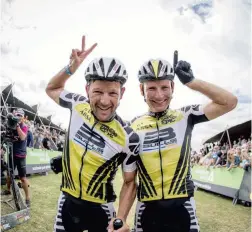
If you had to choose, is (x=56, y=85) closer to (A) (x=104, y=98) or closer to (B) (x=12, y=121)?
(A) (x=104, y=98)

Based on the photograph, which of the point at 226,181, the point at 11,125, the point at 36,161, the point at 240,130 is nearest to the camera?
the point at 11,125

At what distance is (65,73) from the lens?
297cm

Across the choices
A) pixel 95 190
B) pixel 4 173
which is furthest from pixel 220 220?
pixel 4 173

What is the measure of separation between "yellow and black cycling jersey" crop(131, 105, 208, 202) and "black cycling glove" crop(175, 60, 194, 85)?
1.24 ft

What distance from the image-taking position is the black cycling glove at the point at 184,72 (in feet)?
9.07

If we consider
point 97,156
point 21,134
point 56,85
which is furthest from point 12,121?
point 97,156

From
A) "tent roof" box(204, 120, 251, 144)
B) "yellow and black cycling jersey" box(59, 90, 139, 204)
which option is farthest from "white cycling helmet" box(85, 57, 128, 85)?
"tent roof" box(204, 120, 251, 144)

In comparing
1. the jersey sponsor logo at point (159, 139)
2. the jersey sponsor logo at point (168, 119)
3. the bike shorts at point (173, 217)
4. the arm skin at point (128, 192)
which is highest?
the jersey sponsor logo at point (168, 119)

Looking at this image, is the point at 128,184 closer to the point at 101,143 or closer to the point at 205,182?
the point at 101,143

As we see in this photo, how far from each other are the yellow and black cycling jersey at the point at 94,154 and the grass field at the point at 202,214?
3.73 meters

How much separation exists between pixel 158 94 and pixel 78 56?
1.07 meters

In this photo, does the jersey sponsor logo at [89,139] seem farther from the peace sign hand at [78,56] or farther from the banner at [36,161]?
the banner at [36,161]

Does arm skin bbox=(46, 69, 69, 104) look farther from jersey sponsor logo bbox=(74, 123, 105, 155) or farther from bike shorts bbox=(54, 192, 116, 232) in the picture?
bike shorts bbox=(54, 192, 116, 232)

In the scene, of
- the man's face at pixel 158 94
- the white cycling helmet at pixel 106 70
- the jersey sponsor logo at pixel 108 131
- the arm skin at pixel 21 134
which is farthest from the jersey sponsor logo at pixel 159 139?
the arm skin at pixel 21 134
